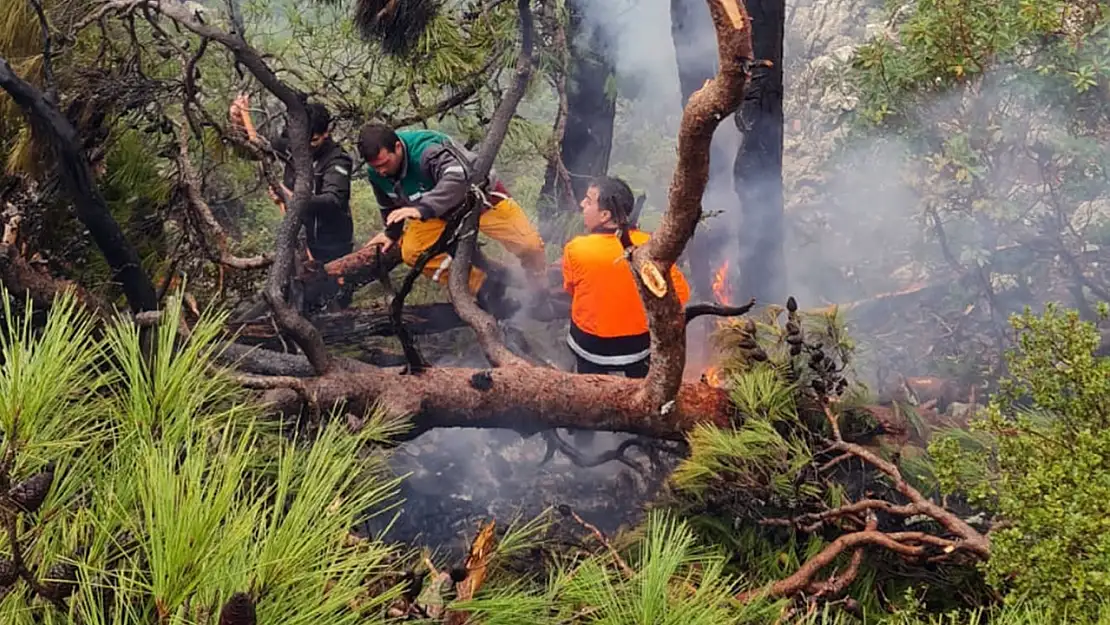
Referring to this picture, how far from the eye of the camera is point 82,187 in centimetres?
270

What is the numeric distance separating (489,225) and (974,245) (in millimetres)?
3504

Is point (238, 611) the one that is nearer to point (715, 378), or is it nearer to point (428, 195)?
point (715, 378)

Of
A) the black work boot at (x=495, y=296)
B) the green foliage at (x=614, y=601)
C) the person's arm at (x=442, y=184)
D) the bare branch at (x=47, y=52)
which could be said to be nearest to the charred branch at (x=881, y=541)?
the green foliage at (x=614, y=601)

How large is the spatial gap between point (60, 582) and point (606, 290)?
2.80 m

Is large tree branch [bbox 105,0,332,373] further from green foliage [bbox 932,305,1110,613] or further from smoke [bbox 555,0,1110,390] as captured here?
smoke [bbox 555,0,1110,390]

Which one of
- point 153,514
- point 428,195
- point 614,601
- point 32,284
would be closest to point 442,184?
point 428,195

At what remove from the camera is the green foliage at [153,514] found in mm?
1125

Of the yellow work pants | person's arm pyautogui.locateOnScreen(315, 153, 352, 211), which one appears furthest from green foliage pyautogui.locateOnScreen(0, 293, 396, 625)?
person's arm pyautogui.locateOnScreen(315, 153, 352, 211)

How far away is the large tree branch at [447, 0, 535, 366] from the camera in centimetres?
356

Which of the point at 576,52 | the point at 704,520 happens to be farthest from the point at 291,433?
the point at 576,52

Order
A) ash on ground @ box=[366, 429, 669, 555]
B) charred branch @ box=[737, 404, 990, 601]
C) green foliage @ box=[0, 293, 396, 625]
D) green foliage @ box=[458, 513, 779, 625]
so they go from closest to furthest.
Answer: green foliage @ box=[0, 293, 396, 625] → green foliage @ box=[458, 513, 779, 625] → charred branch @ box=[737, 404, 990, 601] → ash on ground @ box=[366, 429, 669, 555]

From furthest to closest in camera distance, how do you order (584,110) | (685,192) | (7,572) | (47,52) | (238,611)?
(584,110) → (47,52) → (685,192) → (7,572) → (238,611)

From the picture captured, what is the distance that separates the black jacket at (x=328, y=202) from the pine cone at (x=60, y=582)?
325 cm

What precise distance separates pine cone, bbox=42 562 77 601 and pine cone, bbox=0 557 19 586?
4cm
